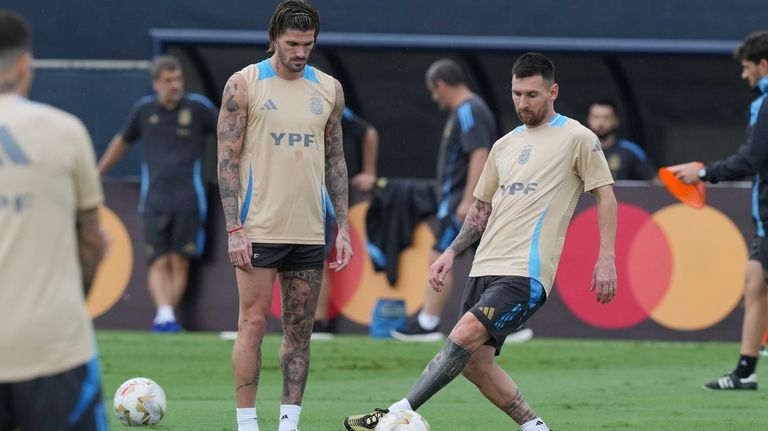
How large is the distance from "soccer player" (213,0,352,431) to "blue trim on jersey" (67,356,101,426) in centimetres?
271

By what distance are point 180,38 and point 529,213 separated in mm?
8790

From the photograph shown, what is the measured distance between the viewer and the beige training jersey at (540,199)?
23.1ft

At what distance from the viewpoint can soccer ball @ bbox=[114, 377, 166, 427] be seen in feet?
25.2

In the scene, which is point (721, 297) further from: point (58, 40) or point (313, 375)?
point (58, 40)

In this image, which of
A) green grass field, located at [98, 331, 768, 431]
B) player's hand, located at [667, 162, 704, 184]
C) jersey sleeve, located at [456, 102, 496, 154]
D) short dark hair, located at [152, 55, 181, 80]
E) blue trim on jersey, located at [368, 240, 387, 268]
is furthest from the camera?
blue trim on jersey, located at [368, 240, 387, 268]

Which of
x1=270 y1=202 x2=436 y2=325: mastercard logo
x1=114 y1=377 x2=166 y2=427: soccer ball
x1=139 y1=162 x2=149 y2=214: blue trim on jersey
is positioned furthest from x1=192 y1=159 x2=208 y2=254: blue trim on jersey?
x1=114 y1=377 x2=166 y2=427: soccer ball

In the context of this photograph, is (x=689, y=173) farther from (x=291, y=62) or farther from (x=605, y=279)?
(x=291, y=62)

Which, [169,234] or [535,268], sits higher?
[535,268]

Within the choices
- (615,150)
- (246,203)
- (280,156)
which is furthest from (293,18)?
(615,150)

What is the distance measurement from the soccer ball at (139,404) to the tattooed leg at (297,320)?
33.1 inches

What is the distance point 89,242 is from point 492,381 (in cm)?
306

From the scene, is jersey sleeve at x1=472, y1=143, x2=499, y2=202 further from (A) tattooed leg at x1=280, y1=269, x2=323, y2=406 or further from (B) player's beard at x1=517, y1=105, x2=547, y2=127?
(A) tattooed leg at x1=280, y1=269, x2=323, y2=406

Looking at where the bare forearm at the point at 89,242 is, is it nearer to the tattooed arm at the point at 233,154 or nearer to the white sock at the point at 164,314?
Result: the tattooed arm at the point at 233,154

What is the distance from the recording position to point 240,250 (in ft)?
23.3
